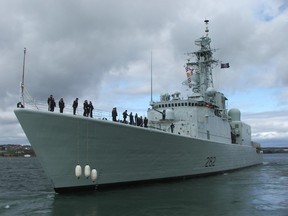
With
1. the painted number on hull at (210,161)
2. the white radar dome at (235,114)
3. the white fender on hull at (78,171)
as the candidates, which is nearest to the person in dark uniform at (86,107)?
the white fender on hull at (78,171)

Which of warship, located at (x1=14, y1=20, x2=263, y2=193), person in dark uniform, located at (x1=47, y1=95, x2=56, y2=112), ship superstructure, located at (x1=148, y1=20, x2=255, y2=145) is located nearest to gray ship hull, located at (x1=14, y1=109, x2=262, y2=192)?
warship, located at (x1=14, y1=20, x2=263, y2=193)

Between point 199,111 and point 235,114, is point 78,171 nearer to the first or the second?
point 199,111

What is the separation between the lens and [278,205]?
1245 cm

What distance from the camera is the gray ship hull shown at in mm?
13156

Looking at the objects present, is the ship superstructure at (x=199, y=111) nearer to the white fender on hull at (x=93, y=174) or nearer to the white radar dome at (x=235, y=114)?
the white radar dome at (x=235, y=114)

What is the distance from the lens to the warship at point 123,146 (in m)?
13.3

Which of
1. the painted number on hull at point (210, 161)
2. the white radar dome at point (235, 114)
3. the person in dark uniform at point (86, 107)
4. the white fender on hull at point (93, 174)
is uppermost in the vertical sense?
the white radar dome at point (235, 114)

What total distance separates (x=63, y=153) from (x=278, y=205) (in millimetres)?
8018

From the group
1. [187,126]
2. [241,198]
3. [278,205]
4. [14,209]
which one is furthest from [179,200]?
[187,126]

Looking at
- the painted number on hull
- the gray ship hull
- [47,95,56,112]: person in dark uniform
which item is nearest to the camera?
the gray ship hull

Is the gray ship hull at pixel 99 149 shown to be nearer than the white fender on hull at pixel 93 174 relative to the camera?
Yes

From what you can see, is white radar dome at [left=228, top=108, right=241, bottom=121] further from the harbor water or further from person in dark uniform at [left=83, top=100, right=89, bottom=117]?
person in dark uniform at [left=83, top=100, right=89, bottom=117]

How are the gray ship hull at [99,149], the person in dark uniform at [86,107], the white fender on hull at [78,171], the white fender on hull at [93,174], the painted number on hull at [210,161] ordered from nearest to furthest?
the gray ship hull at [99,149], the white fender on hull at [78,171], the white fender on hull at [93,174], the person in dark uniform at [86,107], the painted number on hull at [210,161]

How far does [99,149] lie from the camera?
14102 millimetres
